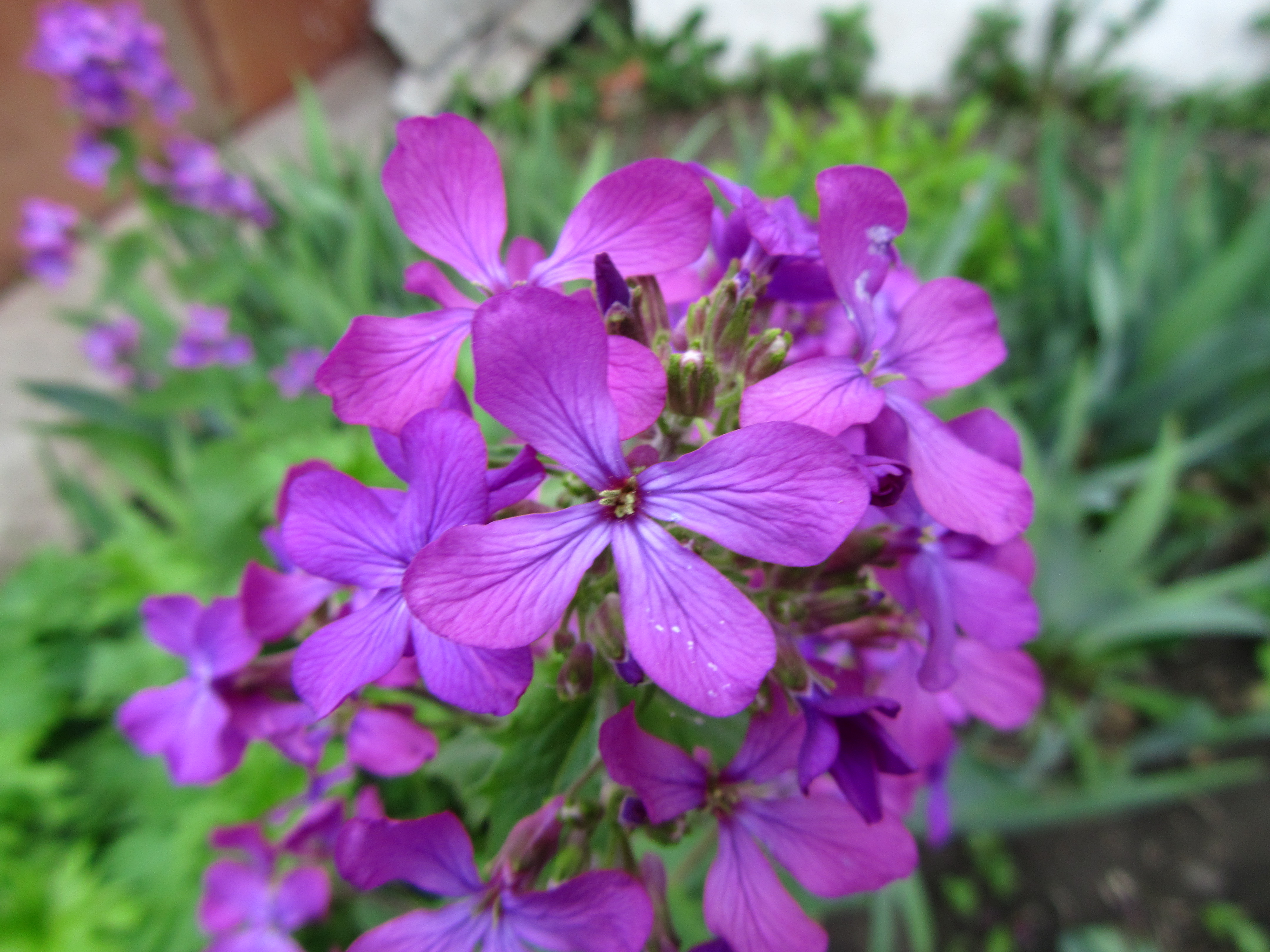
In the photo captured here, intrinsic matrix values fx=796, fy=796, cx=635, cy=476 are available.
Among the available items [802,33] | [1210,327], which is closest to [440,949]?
[1210,327]

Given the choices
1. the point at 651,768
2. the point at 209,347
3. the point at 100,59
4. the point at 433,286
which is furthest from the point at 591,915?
the point at 100,59

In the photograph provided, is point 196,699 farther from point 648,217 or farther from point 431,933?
point 648,217

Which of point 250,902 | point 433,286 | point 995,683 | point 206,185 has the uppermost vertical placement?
point 206,185

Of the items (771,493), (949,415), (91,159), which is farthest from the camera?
(91,159)

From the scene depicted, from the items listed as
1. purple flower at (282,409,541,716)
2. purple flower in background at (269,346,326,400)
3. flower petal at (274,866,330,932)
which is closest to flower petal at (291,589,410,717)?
purple flower at (282,409,541,716)

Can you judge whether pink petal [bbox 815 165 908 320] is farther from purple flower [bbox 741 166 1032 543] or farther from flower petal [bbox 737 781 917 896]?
flower petal [bbox 737 781 917 896]

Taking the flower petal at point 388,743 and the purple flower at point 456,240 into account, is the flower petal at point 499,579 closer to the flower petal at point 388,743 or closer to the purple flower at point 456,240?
the purple flower at point 456,240
